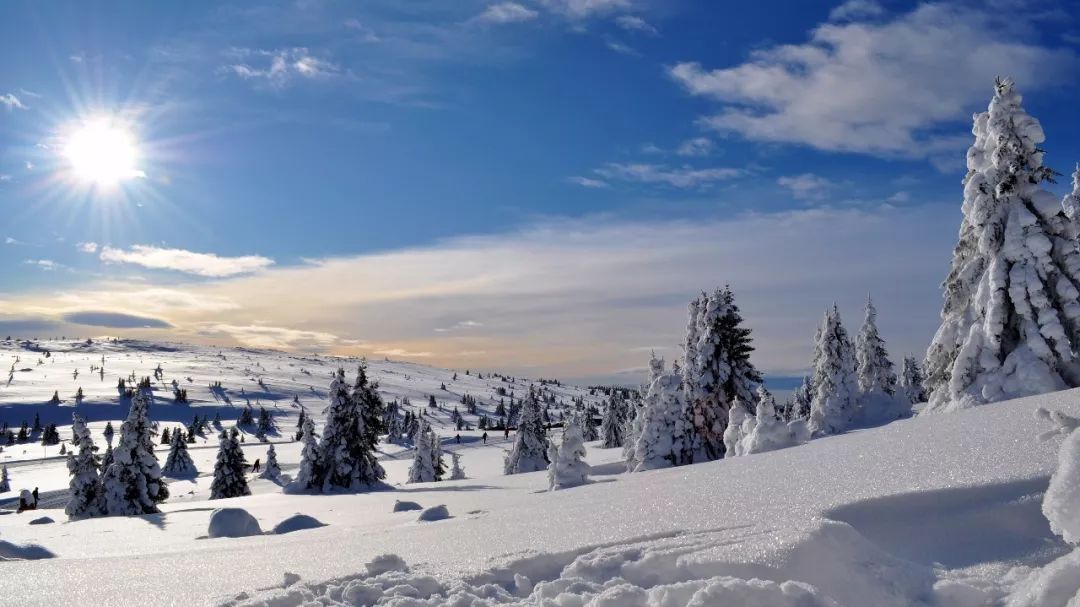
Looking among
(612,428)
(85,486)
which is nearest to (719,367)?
(85,486)

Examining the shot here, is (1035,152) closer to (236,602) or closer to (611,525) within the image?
(611,525)

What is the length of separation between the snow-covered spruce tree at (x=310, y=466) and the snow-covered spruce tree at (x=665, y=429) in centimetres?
2005

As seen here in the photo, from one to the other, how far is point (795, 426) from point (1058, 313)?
7.77 meters

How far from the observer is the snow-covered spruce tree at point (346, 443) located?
40.1 meters

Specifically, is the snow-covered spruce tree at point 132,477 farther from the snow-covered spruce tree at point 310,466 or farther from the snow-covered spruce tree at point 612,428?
the snow-covered spruce tree at point 612,428

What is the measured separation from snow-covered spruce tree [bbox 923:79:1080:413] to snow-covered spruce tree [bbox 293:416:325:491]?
33773 mm

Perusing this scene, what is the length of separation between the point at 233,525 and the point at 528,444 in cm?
4954

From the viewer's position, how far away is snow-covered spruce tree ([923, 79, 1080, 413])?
17.2m

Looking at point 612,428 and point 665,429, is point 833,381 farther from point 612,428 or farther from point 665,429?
point 612,428

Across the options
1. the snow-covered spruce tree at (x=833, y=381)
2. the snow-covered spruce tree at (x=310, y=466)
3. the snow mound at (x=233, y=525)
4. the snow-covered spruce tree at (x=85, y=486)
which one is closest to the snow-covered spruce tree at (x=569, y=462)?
the snow mound at (x=233, y=525)

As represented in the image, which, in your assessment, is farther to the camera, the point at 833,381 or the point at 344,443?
the point at 833,381

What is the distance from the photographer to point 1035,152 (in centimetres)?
1778

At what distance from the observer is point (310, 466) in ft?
131

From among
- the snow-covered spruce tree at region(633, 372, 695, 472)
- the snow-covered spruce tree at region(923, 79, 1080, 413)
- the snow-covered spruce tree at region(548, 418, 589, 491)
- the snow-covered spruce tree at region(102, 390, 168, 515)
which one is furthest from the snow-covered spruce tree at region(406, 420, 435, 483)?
the snow-covered spruce tree at region(923, 79, 1080, 413)
